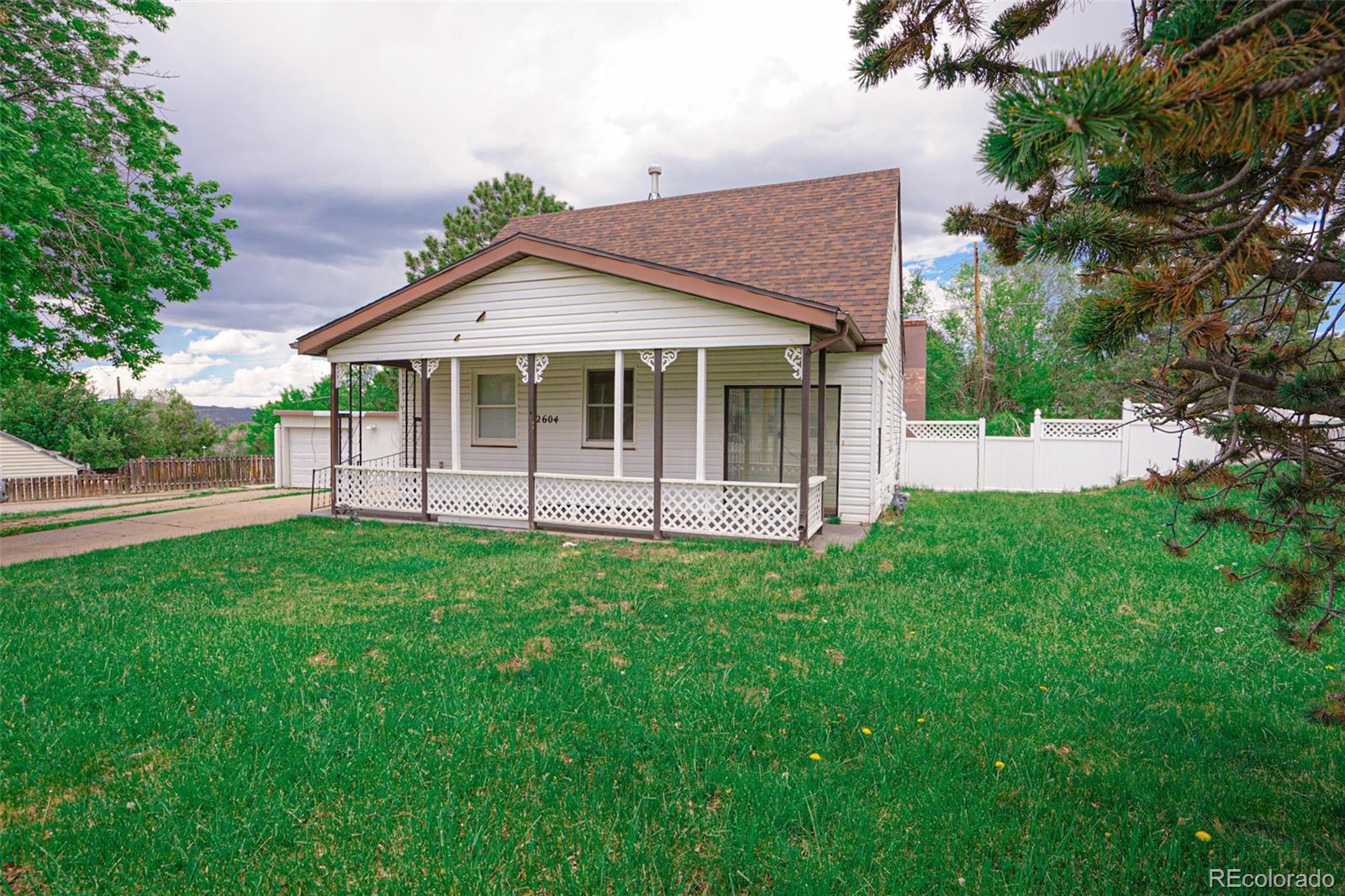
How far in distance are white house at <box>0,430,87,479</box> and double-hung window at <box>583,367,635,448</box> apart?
3188cm

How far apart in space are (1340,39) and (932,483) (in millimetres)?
16276

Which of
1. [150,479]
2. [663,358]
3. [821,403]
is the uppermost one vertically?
[663,358]

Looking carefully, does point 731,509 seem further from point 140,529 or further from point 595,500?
point 140,529

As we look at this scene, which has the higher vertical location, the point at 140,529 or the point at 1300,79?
the point at 1300,79

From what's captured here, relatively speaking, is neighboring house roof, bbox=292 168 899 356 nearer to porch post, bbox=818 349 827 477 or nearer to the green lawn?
porch post, bbox=818 349 827 477

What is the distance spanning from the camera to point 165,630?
527 centimetres

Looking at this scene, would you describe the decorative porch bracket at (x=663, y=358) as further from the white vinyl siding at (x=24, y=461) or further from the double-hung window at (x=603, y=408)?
the white vinyl siding at (x=24, y=461)

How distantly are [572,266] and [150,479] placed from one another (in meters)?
19.5

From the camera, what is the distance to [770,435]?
11680 mm

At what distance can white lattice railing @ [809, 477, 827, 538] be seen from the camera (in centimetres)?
938

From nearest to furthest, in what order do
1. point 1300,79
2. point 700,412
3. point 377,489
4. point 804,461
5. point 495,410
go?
point 1300,79
point 804,461
point 700,412
point 377,489
point 495,410

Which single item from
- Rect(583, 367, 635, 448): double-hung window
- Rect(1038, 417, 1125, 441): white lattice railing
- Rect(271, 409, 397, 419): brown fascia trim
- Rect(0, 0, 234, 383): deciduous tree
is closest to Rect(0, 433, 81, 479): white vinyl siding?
Rect(271, 409, 397, 419): brown fascia trim

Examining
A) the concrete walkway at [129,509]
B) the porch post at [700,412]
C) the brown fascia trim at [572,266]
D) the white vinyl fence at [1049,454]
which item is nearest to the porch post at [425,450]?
the brown fascia trim at [572,266]

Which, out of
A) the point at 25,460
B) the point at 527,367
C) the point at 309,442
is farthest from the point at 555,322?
the point at 25,460
